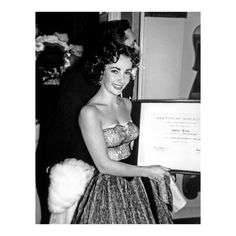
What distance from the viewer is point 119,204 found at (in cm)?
156

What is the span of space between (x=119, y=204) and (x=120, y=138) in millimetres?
303

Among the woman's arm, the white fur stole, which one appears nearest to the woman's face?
the woman's arm

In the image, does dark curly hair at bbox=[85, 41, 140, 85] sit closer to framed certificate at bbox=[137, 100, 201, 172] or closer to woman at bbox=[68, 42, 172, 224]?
woman at bbox=[68, 42, 172, 224]

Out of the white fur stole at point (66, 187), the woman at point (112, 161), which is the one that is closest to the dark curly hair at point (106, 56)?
the woman at point (112, 161)

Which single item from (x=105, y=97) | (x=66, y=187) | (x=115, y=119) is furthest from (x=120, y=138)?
(x=66, y=187)

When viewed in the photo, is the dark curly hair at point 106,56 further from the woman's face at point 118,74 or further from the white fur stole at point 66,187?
the white fur stole at point 66,187

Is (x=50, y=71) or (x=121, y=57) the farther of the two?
(x=50, y=71)

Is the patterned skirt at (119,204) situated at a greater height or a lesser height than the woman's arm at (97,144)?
lesser

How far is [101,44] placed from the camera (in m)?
1.61

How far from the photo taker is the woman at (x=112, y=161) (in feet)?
5.07
